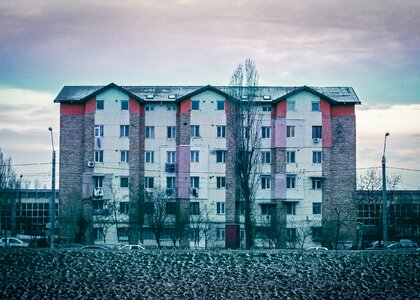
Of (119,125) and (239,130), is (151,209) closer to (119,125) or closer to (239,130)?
(119,125)

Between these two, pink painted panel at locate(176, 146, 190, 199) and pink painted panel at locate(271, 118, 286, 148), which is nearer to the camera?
pink painted panel at locate(271, 118, 286, 148)

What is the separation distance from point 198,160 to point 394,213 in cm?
2972

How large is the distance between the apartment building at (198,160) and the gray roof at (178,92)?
11.0 inches

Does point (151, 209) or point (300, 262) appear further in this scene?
point (151, 209)

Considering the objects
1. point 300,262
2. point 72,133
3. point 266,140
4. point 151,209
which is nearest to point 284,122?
point 266,140

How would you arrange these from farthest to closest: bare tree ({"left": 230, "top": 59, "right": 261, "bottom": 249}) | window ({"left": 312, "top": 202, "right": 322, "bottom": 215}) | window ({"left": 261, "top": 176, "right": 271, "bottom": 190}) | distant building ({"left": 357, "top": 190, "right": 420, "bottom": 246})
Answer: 1. distant building ({"left": 357, "top": 190, "right": 420, "bottom": 246})
2. window ({"left": 261, "top": 176, "right": 271, "bottom": 190})
3. window ({"left": 312, "top": 202, "right": 322, "bottom": 215})
4. bare tree ({"left": 230, "top": 59, "right": 261, "bottom": 249})

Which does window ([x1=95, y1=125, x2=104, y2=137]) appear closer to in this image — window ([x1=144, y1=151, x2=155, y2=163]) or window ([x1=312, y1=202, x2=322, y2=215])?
window ([x1=144, y1=151, x2=155, y2=163])

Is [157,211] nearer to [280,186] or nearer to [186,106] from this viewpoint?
[186,106]

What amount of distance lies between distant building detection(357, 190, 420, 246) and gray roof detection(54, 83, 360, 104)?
17929 millimetres

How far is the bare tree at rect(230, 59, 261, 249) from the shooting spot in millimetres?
55438

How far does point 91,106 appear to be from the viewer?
220 feet

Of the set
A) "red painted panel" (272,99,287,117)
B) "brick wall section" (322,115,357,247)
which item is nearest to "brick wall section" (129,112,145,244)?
"red painted panel" (272,99,287,117)

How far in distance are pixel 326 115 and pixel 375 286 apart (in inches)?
1583

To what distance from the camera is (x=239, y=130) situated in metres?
56.6
